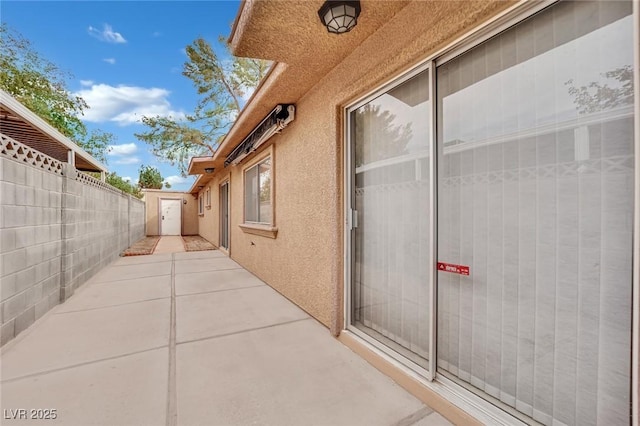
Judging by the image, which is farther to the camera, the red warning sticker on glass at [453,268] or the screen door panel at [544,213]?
the red warning sticker on glass at [453,268]

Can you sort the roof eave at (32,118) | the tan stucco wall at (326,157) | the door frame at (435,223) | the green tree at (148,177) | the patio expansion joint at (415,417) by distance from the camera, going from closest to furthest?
the door frame at (435,223), the patio expansion joint at (415,417), the tan stucco wall at (326,157), the roof eave at (32,118), the green tree at (148,177)

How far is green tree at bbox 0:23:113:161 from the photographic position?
27.6ft

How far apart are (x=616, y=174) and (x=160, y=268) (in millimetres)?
6684

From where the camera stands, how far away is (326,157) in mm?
2867

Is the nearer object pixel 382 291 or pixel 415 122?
pixel 415 122

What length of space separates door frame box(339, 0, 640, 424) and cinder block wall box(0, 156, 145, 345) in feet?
10.2

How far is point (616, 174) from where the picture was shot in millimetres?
1120

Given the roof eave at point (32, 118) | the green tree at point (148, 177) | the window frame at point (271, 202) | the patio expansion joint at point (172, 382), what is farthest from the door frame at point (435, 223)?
the green tree at point (148, 177)

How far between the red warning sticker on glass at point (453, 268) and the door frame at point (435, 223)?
48 millimetres

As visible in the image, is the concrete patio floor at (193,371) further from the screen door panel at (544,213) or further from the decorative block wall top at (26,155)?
the decorative block wall top at (26,155)

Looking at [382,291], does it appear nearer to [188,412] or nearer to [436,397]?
[436,397]

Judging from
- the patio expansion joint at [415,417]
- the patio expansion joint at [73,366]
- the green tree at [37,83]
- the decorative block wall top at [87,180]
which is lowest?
the patio expansion joint at [415,417]

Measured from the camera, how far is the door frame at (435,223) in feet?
3.31

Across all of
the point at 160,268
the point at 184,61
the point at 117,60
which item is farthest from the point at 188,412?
the point at 117,60
